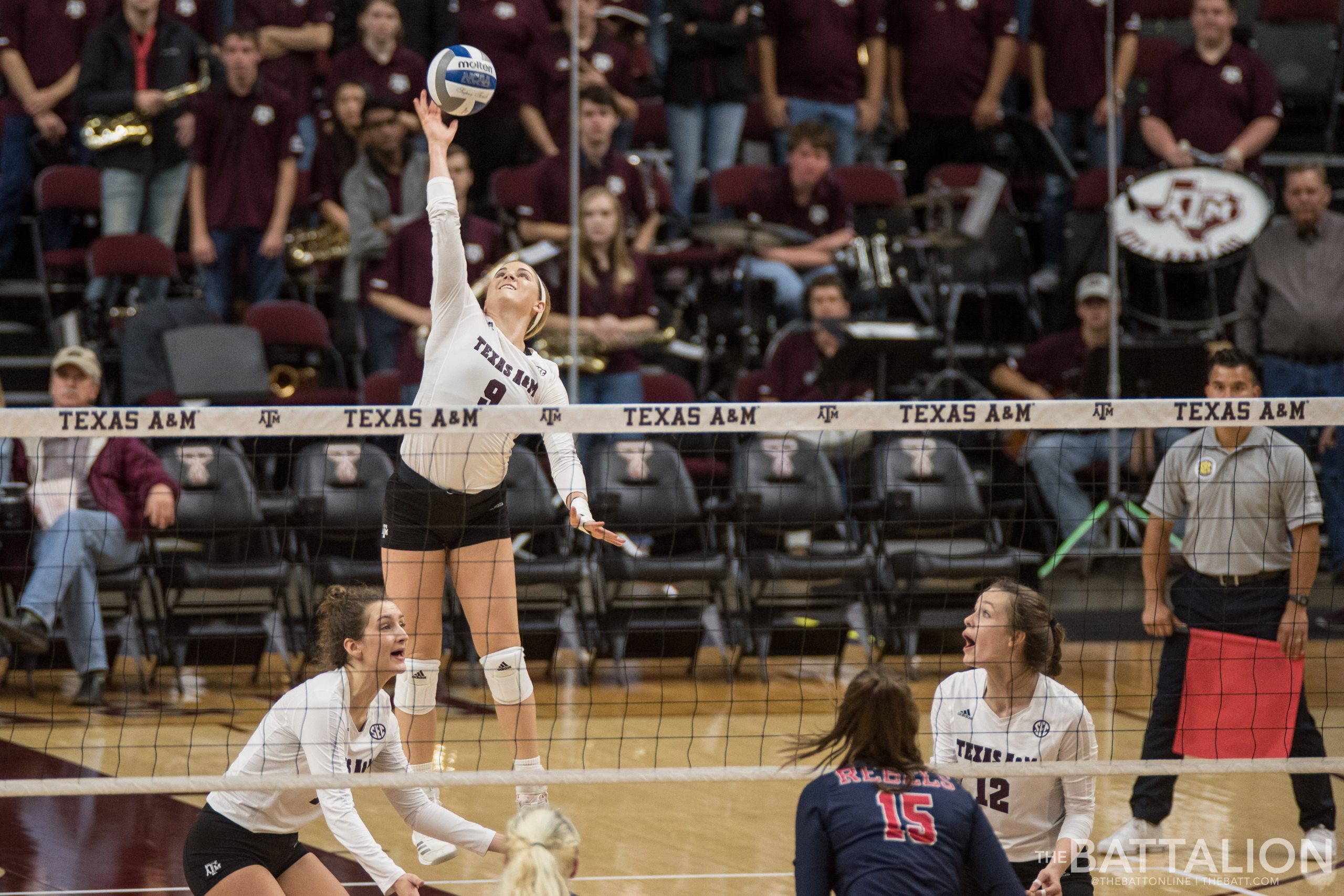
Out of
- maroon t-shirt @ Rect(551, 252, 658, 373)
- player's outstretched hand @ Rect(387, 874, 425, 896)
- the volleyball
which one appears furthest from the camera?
maroon t-shirt @ Rect(551, 252, 658, 373)

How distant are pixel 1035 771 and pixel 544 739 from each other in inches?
126

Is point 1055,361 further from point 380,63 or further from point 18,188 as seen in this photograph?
point 18,188

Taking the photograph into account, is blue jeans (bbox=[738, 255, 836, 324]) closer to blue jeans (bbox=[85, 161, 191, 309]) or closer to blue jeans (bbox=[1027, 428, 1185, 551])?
blue jeans (bbox=[1027, 428, 1185, 551])

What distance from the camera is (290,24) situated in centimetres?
1112

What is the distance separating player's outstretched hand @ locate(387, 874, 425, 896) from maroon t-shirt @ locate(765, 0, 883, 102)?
7849mm

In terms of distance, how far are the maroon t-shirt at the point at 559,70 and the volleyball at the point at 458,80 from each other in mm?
5297

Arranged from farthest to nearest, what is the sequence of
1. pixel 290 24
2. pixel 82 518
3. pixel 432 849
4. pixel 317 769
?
pixel 290 24 < pixel 82 518 < pixel 432 849 < pixel 317 769

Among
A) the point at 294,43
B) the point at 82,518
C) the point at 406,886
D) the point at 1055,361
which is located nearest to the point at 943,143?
the point at 1055,361

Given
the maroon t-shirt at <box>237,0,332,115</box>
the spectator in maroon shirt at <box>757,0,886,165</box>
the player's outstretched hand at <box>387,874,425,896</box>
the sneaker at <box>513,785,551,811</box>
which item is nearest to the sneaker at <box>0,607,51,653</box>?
the sneaker at <box>513,785,551,811</box>

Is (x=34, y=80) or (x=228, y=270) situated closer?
(x=228, y=270)

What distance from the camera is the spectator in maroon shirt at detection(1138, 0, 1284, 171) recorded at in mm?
10578

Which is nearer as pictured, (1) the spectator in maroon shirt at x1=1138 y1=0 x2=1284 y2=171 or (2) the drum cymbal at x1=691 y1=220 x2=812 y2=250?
(2) the drum cymbal at x1=691 y1=220 x2=812 y2=250

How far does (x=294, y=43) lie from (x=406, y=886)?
819cm

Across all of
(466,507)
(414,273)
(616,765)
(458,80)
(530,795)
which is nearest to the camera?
(458,80)
